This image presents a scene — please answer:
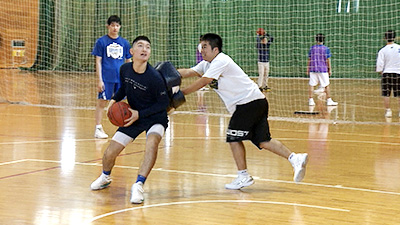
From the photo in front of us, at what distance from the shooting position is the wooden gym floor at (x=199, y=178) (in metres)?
4.48

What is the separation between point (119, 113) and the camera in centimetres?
509

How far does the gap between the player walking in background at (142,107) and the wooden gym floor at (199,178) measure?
0.29m

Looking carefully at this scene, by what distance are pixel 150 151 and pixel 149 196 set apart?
37cm

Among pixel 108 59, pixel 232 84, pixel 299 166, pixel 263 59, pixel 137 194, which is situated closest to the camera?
pixel 137 194

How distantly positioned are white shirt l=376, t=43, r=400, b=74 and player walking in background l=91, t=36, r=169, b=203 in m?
6.43

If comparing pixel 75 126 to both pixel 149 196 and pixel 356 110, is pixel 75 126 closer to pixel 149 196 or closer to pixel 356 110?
pixel 149 196

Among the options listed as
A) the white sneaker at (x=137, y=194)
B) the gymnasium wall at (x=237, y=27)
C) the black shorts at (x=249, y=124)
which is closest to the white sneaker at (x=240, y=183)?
the black shorts at (x=249, y=124)

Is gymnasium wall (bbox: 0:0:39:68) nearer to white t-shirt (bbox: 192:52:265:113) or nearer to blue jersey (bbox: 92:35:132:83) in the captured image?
blue jersey (bbox: 92:35:132:83)

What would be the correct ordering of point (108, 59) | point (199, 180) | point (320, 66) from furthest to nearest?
point (320, 66), point (108, 59), point (199, 180)

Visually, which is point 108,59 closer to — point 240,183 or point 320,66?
point 240,183

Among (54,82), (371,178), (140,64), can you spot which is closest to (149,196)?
(140,64)

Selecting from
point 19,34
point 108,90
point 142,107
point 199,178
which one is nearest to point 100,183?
point 142,107

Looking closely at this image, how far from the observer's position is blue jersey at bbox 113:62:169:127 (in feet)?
16.9

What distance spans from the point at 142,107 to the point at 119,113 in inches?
10.1
